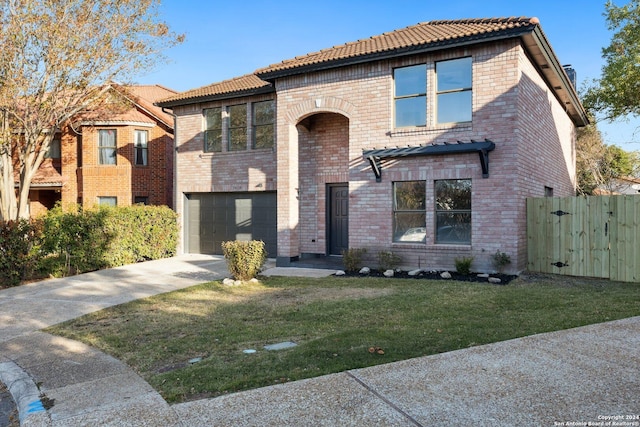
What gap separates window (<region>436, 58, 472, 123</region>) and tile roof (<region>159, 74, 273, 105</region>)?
18.4 feet

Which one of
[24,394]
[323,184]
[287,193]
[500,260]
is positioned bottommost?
[24,394]

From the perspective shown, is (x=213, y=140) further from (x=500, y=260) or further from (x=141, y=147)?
(x=500, y=260)

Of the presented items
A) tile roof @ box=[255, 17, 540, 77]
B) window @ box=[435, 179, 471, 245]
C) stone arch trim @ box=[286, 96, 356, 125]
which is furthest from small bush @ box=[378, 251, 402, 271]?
tile roof @ box=[255, 17, 540, 77]

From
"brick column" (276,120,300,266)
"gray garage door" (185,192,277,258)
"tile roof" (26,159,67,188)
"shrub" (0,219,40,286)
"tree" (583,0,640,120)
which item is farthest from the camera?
"tile roof" (26,159,67,188)

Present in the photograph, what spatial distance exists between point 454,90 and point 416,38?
1.71 metres

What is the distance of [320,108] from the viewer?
12.8 meters

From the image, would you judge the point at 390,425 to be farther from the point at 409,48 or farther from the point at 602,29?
the point at 602,29

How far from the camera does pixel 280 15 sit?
14.6 meters

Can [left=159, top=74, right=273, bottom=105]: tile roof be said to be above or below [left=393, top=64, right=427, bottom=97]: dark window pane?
above

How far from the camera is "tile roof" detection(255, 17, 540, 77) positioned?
1030 centimetres

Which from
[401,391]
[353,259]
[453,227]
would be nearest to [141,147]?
[353,259]

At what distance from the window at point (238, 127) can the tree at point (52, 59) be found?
459 cm

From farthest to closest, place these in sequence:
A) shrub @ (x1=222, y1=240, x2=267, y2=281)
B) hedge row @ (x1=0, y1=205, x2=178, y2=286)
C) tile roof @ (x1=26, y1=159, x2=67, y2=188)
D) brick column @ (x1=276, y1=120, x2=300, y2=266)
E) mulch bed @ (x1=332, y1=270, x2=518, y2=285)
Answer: tile roof @ (x1=26, y1=159, x2=67, y2=188)
brick column @ (x1=276, y1=120, x2=300, y2=266)
hedge row @ (x1=0, y1=205, x2=178, y2=286)
shrub @ (x1=222, y1=240, x2=267, y2=281)
mulch bed @ (x1=332, y1=270, x2=518, y2=285)

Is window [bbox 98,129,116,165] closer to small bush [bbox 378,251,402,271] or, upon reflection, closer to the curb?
small bush [bbox 378,251,402,271]
